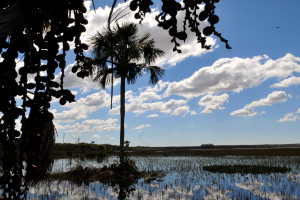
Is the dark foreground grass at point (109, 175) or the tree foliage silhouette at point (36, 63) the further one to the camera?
the dark foreground grass at point (109, 175)

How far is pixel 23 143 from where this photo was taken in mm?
1382

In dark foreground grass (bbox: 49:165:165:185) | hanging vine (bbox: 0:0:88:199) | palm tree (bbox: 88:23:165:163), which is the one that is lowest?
dark foreground grass (bbox: 49:165:165:185)

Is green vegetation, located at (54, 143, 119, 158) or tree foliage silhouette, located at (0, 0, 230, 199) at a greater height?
tree foliage silhouette, located at (0, 0, 230, 199)

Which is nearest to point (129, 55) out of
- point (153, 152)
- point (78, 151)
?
point (78, 151)

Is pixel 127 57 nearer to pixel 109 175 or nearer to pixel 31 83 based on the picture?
pixel 109 175

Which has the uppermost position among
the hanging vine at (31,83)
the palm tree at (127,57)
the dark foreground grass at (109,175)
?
the palm tree at (127,57)

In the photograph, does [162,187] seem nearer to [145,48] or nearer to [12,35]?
[145,48]

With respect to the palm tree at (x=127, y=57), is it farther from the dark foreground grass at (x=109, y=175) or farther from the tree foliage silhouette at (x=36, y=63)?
the tree foliage silhouette at (x=36, y=63)

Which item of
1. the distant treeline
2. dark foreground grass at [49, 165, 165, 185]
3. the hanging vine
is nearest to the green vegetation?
the distant treeline

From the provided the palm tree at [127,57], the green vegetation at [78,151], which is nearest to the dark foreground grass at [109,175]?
the palm tree at [127,57]

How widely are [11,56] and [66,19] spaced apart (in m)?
0.37

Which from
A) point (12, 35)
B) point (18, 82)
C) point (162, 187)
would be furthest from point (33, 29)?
point (162, 187)

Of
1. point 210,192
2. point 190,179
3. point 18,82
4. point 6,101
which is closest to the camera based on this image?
point 6,101

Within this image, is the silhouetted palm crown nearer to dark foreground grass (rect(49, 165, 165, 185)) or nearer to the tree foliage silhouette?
dark foreground grass (rect(49, 165, 165, 185))
